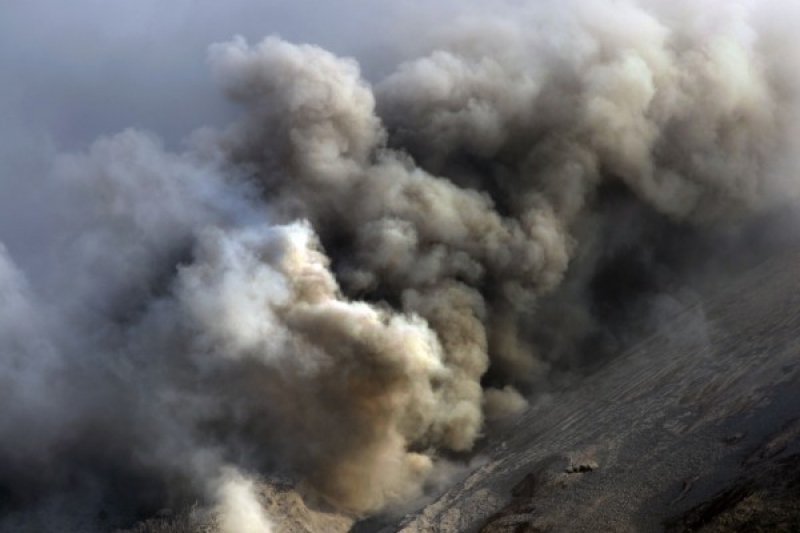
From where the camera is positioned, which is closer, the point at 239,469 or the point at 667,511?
the point at 667,511

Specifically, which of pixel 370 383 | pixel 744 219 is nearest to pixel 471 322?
pixel 370 383

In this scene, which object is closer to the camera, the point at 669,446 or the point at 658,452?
the point at 658,452

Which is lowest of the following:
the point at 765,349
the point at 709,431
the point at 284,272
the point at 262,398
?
the point at 709,431

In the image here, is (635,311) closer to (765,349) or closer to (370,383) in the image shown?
(765,349)

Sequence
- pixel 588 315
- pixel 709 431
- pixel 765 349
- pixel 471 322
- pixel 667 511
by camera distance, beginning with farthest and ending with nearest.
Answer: pixel 588 315, pixel 471 322, pixel 765 349, pixel 709 431, pixel 667 511

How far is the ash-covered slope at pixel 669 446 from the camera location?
1786 centimetres

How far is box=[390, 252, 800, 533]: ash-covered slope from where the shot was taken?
703 inches

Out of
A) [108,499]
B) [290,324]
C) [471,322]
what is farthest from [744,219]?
[108,499]

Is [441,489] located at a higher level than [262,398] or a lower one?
lower

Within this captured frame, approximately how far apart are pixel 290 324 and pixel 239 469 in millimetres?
5432

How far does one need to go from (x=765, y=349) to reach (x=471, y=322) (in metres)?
11.5

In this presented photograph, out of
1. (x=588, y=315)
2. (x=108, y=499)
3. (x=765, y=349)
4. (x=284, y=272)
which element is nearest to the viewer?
(x=765, y=349)

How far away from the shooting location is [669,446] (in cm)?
2103

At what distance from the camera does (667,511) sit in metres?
18.2
